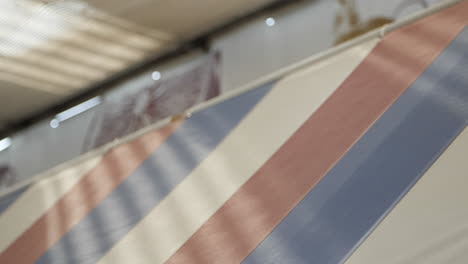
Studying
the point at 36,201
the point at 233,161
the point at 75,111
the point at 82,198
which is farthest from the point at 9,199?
the point at 75,111

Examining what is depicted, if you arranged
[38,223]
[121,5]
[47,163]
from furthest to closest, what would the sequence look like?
1. [47,163]
2. [121,5]
3. [38,223]

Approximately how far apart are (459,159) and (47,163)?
2.81 m

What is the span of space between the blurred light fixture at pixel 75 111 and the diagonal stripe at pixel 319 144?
2.17 m

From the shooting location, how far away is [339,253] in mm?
1282

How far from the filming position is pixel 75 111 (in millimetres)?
3684

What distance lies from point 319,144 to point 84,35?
1.98m

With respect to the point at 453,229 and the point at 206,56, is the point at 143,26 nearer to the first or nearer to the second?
the point at 206,56

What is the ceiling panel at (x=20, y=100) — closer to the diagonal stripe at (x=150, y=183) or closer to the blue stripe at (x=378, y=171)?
the diagonal stripe at (x=150, y=183)

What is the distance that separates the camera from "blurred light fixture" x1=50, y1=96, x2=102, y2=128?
363 cm

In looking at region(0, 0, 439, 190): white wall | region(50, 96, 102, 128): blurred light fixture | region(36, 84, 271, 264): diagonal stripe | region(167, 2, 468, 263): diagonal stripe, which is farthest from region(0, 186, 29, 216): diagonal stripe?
region(50, 96, 102, 128): blurred light fixture

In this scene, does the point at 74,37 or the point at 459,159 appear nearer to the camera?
the point at 459,159

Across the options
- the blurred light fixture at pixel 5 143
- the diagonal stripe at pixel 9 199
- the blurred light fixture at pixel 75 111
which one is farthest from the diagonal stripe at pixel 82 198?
the blurred light fixture at pixel 5 143

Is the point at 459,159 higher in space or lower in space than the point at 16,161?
lower

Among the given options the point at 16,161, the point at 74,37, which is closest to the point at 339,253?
the point at 74,37
